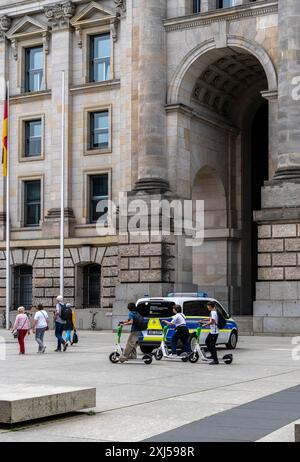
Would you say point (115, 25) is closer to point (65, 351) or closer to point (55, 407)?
point (65, 351)

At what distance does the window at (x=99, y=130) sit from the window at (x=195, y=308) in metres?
20.0

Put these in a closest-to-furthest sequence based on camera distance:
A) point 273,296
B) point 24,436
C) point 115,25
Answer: point 24,436
point 273,296
point 115,25

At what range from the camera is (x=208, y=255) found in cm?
5016

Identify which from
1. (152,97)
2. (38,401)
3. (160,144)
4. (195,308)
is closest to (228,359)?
(195,308)

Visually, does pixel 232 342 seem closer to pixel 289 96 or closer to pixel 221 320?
pixel 221 320

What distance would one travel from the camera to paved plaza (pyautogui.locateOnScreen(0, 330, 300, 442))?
12625 millimetres

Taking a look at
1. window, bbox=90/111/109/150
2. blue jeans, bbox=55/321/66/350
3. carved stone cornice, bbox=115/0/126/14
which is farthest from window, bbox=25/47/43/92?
blue jeans, bbox=55/321/66/350

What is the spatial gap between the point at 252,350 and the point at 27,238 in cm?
2236

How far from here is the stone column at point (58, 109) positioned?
49.3m

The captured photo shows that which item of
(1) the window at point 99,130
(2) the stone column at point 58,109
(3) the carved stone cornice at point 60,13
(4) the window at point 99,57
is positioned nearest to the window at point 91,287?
(2) the stone column at point 58,109

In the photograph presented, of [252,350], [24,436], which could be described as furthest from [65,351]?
[24,436]

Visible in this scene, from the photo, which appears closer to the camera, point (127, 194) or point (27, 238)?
point (127, 194)

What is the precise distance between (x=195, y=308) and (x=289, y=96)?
46.5ft

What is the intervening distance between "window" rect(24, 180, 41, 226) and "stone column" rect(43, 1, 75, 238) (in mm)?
1185
